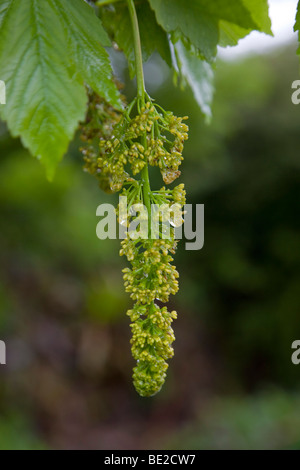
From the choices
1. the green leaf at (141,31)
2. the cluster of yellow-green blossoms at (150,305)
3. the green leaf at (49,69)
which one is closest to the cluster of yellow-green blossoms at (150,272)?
the cluster of yellow-green blossoms at (150,305)

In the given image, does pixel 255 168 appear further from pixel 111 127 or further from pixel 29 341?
pixel 111 127

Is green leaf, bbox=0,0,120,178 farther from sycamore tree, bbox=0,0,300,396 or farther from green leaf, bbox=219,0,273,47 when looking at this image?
green leaf, bbox=219,0,273,47

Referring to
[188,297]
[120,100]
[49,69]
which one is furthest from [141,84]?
[188,297]

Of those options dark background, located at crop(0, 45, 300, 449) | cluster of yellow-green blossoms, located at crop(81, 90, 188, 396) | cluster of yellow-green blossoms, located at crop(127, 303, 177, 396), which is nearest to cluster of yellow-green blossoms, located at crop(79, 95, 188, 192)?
cluster of yellow-green blossoms, located at crop(81, 90, 188, 396)

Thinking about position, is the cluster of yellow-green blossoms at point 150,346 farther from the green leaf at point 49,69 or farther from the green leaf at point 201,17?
the green leaf at point 201,17

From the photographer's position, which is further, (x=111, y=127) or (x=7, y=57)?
(x=111, y=127)
